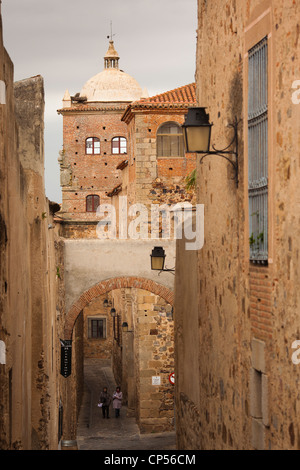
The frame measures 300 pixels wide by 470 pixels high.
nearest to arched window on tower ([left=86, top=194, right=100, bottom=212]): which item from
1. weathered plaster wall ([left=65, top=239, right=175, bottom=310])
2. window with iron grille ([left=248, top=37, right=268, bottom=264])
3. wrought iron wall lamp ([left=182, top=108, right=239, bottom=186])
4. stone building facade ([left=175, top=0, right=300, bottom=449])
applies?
weathered plaster wall ([left=65, top=239, right=175, bottom=310])

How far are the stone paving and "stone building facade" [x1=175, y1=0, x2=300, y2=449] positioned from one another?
11.0 metres

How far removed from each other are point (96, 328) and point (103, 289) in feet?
73.6

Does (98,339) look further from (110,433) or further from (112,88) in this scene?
(112,88)

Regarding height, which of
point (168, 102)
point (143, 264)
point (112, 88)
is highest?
point (112, 88)

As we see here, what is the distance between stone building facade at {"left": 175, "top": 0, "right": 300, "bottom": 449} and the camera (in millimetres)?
6812

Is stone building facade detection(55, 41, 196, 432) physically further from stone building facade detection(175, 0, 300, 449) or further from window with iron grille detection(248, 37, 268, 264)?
window with iron grille detection(248, 37, 268, 264)

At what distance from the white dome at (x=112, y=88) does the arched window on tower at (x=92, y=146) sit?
113 inches

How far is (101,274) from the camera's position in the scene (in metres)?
21.2

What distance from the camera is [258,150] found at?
7840 millimetres

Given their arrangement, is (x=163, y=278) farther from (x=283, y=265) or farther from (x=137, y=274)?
(x=283, y=265)

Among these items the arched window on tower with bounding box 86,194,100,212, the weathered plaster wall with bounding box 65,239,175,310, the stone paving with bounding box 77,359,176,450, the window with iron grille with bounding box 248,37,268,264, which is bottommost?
the stone paving with bounding box 77,359,176,450

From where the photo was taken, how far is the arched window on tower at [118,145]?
5234 centimetres

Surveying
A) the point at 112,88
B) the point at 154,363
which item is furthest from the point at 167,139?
the point at 112,88
